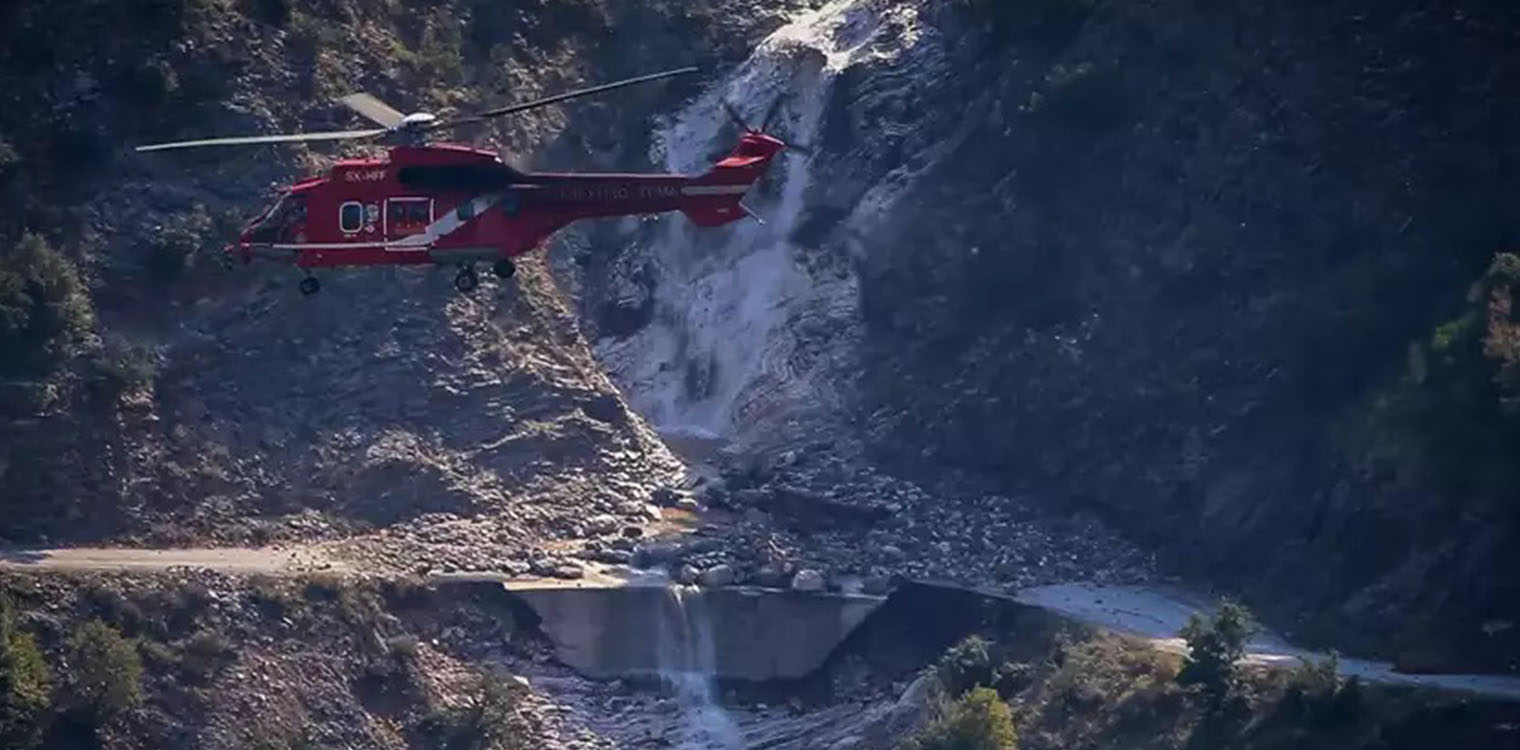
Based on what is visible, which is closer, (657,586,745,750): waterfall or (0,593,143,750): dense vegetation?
(0,593,143,750): dense vegetation

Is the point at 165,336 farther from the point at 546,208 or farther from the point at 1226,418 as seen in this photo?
the point at 1226,418

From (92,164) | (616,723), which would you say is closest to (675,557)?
(616,723)

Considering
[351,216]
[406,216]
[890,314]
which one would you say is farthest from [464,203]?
[890,314]

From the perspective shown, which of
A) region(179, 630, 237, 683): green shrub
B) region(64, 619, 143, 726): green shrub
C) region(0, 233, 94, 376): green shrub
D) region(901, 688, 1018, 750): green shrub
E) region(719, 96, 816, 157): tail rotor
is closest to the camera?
region(901, 688, 1018, 750): green shrub

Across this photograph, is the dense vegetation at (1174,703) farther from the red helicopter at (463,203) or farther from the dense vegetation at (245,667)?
the red helicopter at (463,203)

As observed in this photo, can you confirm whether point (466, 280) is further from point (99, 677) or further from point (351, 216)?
point (99, 677)

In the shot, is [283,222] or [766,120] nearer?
[283,222]

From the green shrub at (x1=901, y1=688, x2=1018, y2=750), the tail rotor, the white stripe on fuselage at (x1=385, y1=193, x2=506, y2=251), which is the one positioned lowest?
the green shrub at (x1=901, y1=688, x2=1018, y2=750)

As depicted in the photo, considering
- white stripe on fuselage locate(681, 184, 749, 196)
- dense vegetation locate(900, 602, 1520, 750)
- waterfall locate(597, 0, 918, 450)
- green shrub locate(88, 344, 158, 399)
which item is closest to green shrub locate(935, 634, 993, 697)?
dense vegetation locate(900, 602, 1520, 750)

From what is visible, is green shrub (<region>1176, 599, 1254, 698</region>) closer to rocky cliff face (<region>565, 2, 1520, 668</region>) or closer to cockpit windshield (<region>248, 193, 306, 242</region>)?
rocky cliff face (<region>565, 2, 1520, 668</region>)
